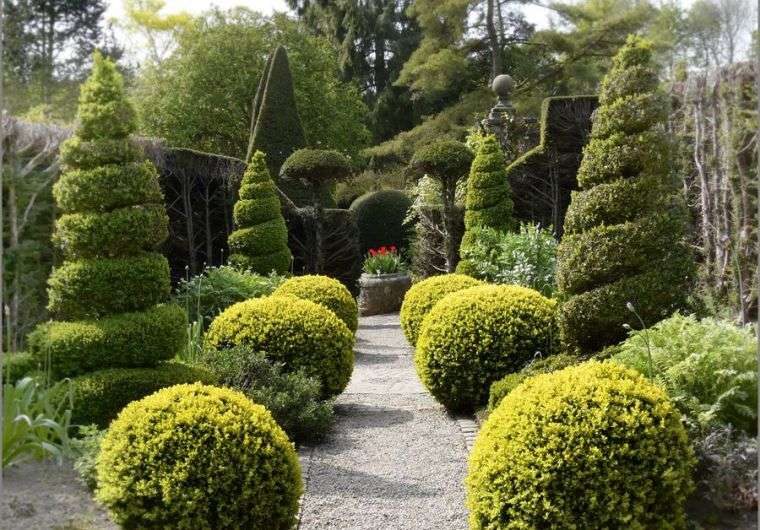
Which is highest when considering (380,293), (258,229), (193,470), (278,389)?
(258,229)

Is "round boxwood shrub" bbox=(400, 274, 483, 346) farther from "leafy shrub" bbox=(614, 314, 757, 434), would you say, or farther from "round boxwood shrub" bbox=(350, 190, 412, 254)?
"round boxwood shrub" bbox=(350, 190, 412, 254)

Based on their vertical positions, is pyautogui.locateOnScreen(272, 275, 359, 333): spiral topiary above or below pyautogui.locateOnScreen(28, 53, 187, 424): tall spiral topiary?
below

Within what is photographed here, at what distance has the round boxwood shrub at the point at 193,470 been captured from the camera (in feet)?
12.9

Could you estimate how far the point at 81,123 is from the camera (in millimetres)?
6059

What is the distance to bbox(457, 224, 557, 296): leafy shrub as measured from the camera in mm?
11211

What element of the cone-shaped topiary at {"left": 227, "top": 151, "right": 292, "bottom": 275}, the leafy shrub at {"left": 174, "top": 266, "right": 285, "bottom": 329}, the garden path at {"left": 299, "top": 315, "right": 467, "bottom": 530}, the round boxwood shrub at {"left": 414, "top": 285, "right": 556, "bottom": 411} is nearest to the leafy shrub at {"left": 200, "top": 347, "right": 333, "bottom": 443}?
the garden path at {"left": 299, "top": 315, "right": 467, "bottom": 530}

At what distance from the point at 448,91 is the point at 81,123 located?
23083mm

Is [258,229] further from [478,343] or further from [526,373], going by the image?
[526,373]

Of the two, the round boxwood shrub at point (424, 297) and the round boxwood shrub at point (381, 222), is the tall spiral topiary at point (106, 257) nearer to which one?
the round boxwood shrub at point (424, 297)

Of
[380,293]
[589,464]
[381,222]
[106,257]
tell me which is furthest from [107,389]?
[381,222]

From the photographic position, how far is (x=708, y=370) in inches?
180

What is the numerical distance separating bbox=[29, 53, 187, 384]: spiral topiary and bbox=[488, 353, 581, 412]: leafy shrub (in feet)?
8.12

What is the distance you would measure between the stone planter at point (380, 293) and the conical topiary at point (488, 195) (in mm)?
2876

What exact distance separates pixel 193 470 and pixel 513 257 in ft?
28.0
